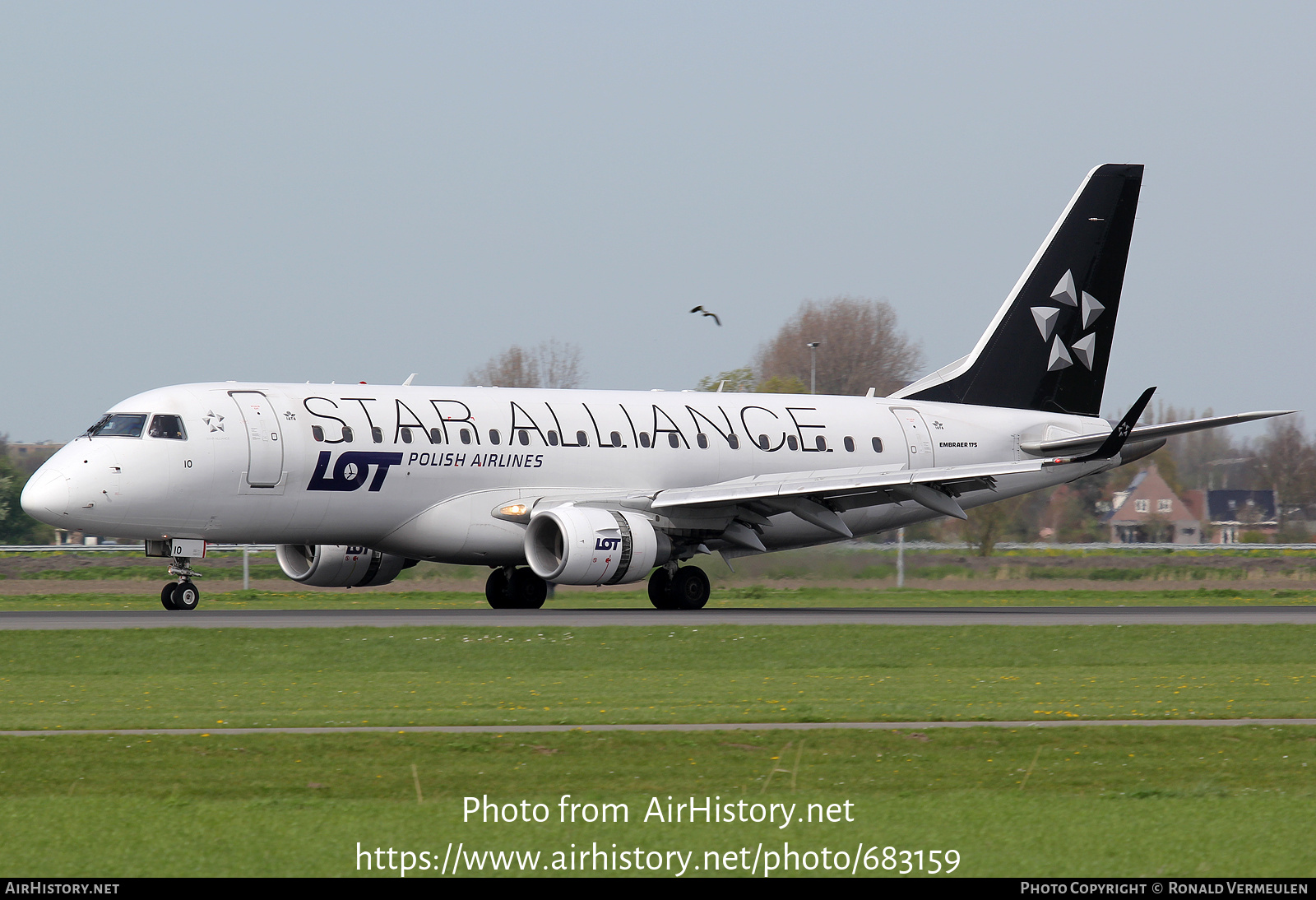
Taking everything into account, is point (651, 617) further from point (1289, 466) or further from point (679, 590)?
point (1289, 466)

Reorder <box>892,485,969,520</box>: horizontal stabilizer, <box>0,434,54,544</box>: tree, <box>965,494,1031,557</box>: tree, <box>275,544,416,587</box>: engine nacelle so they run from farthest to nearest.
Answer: <box>0,434,54,544</box>: tree
<box>965,494,1031,557</box>: tree
<box>275,544,416,587</box>: engine nacelle
<box>892,485,969,520</box>: horizontal stabilizer

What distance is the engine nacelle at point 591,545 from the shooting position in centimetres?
3156

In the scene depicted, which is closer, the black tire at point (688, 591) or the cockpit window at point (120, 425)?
the cockpit window at point (120, 425)

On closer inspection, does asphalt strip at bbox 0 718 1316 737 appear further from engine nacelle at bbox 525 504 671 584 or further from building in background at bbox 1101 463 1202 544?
building in background at bbox 1101 463 1202 544

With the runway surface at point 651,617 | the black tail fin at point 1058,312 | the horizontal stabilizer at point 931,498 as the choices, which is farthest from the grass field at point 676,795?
the black tail fin at point 1058,312

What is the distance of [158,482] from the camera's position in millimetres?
30234

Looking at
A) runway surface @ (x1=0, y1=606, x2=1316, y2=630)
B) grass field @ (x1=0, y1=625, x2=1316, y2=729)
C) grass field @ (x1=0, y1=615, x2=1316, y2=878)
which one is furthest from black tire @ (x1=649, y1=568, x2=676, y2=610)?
grass field @ (x1=0, y1=615, x2=1316, y2=878)

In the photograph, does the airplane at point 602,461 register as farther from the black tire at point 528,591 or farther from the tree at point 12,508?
the tree at point 12,508

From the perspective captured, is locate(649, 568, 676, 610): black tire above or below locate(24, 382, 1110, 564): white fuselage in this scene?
below

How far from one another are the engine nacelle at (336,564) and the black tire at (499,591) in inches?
79.5

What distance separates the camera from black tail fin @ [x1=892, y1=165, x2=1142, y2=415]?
134 feet

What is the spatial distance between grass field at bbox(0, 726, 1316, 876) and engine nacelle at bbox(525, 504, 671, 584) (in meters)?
17.0

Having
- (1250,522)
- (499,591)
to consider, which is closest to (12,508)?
(499,591)
